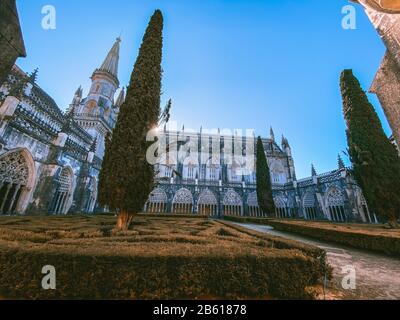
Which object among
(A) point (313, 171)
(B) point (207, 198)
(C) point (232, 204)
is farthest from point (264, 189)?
(B) point (207, 198)

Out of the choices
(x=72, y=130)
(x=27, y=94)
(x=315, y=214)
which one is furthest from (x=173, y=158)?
(x=315, y=214)

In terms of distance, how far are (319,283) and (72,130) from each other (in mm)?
21967

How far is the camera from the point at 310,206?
2430cm

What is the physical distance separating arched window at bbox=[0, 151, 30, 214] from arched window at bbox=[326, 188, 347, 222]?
1206 inches

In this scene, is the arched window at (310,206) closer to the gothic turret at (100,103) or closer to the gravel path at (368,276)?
the gravel path at (368,276)

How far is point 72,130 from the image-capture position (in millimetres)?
17656

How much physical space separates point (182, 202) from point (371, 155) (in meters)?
22.9

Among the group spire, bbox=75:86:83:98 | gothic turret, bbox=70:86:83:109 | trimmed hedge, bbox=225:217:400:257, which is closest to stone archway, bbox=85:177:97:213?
gothic turret, bbox=70:86:83:109

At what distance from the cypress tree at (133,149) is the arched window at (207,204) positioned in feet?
70.1

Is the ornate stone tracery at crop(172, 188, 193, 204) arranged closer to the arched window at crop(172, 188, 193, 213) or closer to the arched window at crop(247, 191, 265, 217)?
the arched window at crop(172, 188, 193, 213)

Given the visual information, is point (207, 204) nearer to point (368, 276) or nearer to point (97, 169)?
point (97, 169)

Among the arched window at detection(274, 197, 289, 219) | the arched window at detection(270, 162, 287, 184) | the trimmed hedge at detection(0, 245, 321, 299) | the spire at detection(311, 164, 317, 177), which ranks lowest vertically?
the trimmed hedge at detection(0, 245, 321, 299)

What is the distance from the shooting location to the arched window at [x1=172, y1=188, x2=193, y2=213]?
89.5 ft

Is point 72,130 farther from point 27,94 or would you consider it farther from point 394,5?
point 394,5
